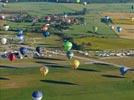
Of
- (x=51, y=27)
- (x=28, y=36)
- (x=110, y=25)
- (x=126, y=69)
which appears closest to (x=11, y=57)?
(x=126, y=69)

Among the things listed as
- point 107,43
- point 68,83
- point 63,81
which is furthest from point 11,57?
point 107,43

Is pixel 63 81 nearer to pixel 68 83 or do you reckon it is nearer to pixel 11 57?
pixel 68 83

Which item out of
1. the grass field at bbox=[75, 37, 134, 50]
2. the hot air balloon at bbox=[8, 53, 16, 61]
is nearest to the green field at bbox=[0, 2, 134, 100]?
the hot air balloon at bbox=[8, 53, 16, 61]

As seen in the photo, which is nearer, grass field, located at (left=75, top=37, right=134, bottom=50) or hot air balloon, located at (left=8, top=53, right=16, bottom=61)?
hot air balloon, located at (left=8, top=53, right=16, bottom=61)

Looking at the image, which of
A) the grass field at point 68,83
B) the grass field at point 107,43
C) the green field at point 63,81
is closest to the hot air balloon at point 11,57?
the green field at point 63,81

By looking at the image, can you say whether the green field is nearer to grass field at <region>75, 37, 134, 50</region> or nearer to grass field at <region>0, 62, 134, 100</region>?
grass field at <region>0, 62, 134, 100</region>

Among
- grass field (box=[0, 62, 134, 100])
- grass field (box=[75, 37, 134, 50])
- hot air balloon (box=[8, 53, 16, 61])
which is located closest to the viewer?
grass field (box=[0, 62, 134, 100])

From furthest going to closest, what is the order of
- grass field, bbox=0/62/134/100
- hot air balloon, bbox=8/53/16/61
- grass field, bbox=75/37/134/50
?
grass field, bbox=75/37/134/50, hot air balloon, bbox=8/53/16/61, grass field, bbox=0/62/134/100

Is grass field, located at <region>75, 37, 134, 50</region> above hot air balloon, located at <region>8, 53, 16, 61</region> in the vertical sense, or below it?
below

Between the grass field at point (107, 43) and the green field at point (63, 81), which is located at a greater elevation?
the green field at point (63, 81)

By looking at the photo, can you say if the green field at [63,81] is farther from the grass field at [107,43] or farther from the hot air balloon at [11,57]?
the grass field at [107,43]

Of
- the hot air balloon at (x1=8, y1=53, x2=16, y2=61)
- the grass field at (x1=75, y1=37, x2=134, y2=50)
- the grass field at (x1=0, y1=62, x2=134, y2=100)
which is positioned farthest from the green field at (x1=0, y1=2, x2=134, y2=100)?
the grass field at (x1=75, y1=37, x2=134, y2=50)
